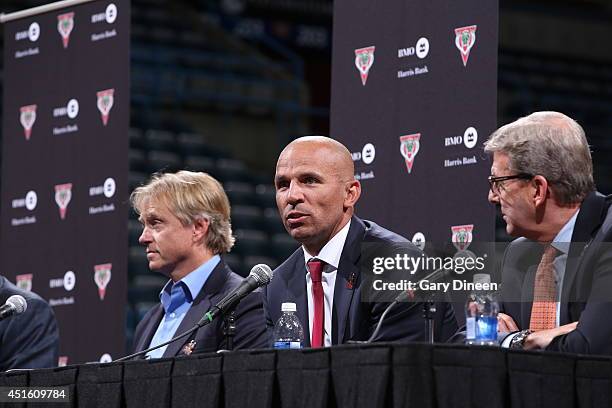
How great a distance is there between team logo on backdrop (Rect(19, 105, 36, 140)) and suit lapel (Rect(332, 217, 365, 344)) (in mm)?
3210

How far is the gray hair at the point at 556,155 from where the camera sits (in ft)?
14.0

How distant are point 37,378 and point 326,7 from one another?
14.5 m

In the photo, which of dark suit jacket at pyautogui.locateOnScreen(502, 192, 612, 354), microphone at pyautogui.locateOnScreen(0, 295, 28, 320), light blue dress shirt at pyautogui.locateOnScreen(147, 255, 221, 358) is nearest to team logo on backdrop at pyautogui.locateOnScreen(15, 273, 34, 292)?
light blue dress shirt at pyautogui.locateOnScreen(147, 255, 221, 358)

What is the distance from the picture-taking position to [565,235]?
4328 mm

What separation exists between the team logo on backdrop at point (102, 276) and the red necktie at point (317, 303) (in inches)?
92.9

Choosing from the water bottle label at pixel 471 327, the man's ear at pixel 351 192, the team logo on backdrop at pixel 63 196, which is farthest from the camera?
the team logo on backdrop at pixel 63 196

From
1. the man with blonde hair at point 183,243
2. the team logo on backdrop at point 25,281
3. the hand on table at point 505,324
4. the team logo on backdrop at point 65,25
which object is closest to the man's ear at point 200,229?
the man with blonde hair at point 183,243

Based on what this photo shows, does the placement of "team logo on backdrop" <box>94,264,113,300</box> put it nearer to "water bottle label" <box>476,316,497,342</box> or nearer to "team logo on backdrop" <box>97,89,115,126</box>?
"team logo on backdrop" <box>97,89,115,126</box>

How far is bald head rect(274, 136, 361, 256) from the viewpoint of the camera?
4863 millimetres

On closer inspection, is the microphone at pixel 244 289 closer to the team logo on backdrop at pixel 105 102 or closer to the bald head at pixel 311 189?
the bald head at pixel 311 189

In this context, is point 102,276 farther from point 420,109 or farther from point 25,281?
point 420,109

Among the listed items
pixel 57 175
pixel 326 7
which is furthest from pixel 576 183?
pixel 326 7

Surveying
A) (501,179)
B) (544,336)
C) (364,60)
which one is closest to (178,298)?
(364,60)

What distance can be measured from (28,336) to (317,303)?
1.77m
